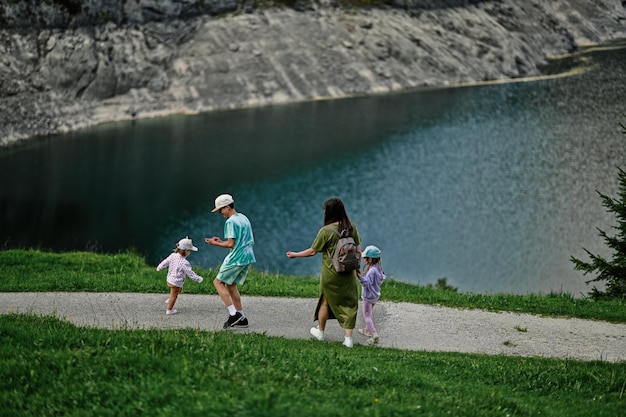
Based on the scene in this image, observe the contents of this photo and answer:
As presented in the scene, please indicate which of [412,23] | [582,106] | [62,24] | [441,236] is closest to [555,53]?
[412,23]

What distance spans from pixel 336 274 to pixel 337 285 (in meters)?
0.24

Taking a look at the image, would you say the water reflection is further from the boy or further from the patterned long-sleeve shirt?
the boy

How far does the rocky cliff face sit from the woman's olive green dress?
5661 cm

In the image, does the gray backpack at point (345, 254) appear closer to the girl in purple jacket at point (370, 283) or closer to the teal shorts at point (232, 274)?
the girl in purple jacket at point (370, 283)

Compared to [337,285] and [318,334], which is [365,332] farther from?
[337,285]

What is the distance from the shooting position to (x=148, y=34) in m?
85.6

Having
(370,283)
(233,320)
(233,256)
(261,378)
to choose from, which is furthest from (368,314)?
(261,378)

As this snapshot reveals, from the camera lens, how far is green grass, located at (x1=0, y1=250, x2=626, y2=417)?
9828 mm

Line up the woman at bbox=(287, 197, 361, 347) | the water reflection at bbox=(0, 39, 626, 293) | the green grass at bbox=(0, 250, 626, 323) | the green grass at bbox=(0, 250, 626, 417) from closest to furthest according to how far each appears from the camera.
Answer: the green grass at bbox=(0, 250, 626, 417) < the woman at bbox=(287, 197, 361, 347) < the green grass at bbox=(0, 250, 626, 323) < the water reflection at bbox=(0, 39, 626, 293)

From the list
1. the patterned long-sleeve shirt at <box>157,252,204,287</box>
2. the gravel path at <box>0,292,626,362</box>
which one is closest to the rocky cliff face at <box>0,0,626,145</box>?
the gravel path at <box>0,292,626,362</box>

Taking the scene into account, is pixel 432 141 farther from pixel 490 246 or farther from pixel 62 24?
pixel 62 24

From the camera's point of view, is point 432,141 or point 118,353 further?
point 432,141

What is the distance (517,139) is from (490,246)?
26833 millimetres

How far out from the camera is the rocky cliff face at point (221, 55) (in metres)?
74.4
